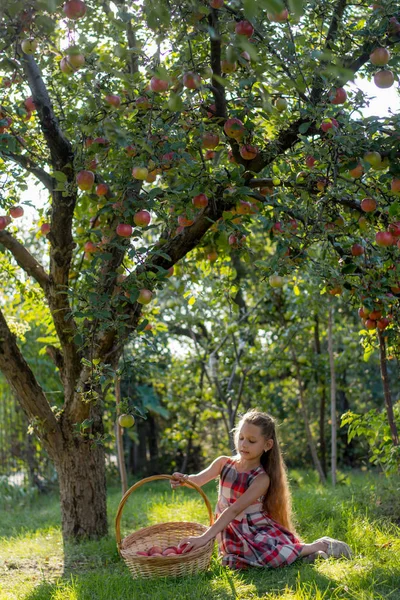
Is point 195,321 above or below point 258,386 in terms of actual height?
above

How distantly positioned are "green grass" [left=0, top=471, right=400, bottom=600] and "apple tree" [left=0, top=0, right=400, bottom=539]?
34 cm

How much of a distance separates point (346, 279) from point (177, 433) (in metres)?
3.92

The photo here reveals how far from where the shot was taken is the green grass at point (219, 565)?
2.59 m

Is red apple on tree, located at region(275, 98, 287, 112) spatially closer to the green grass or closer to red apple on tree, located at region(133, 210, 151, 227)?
red apple on tree, located at region(133, 210, 151, 227)

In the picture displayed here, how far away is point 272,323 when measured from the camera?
632cm

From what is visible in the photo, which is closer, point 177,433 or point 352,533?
point 352,533

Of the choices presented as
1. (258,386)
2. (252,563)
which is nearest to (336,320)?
(258,386)

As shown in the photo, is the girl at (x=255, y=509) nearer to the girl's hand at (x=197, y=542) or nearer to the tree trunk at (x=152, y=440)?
the girl's hand at (x=197, y=542)

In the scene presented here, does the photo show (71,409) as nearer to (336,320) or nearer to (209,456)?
(336,320)

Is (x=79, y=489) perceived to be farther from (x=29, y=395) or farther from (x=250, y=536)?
(x=250, y=536)

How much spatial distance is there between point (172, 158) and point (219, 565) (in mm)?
1733

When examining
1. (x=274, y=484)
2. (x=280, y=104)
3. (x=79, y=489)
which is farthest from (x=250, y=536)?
(x=280, y=104)

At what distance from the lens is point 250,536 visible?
10.0 ft

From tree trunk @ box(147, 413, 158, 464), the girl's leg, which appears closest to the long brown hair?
the girl's leg
